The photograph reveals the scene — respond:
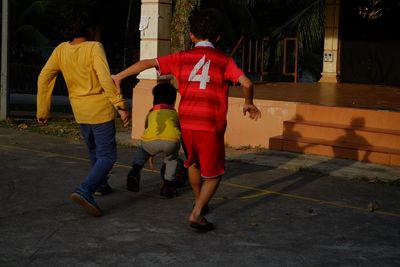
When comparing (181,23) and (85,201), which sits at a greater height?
(181,23)

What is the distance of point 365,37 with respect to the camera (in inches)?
674

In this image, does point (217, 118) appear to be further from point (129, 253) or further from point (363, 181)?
point (363, 181)

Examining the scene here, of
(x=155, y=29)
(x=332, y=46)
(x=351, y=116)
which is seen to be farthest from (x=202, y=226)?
(x=332, y=46)

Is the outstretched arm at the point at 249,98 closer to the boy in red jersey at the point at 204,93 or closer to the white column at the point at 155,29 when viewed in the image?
the boy in red jersey at the point at 204,93

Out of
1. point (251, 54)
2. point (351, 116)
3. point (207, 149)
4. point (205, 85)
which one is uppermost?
point (251, 54)

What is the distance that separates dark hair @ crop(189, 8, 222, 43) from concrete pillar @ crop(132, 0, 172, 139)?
18.7ft

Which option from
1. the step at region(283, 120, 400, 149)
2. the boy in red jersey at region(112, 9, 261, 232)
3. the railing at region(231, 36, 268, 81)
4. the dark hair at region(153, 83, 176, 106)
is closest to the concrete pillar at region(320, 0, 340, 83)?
the railing at region(231, 36, 268, 81)

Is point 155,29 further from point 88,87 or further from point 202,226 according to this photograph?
point 202,226

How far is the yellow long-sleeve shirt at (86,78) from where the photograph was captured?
18.3ft

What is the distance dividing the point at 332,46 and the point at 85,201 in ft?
42.8

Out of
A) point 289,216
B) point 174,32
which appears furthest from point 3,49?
point 289,216

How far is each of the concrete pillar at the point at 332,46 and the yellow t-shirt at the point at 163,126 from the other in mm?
11343

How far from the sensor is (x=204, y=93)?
5176 millimetres

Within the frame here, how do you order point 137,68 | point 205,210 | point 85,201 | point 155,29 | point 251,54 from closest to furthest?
1. point 137,68
2. point 85,201
3. point 205,210
4. point 155,29
5. point 251,54
